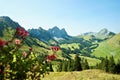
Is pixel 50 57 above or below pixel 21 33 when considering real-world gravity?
below

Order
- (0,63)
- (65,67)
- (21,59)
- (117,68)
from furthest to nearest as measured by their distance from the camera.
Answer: (65,67) → (117,68) → (21,59) → (0,63)

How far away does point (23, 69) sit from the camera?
392 inches

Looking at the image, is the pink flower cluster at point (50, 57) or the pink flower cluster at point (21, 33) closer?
the pink flower cluster at point (21, 33)

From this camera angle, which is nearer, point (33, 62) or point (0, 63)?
point (0, 63)

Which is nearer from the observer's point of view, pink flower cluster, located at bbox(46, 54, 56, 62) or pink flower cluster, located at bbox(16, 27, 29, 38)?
pink flower cluster, located at bbox(16, 27, 29, 38)

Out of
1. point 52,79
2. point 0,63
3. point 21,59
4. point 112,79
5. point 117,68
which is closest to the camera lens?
point 0,63

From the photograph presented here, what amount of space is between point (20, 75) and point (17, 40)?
1.35 meters

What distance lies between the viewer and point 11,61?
378 inches

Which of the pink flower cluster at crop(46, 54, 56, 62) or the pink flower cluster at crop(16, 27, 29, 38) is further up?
the pink flower cluster at crop(16, 27, 29, 38)

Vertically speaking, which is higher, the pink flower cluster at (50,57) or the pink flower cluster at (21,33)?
the pink flower cluster at (21,33)

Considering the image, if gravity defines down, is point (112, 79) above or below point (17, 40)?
below

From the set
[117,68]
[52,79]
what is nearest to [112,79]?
[52,79]

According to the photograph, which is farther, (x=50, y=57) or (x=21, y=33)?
(x=50, y=57)

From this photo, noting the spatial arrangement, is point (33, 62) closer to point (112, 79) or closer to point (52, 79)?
point (112, 79)
